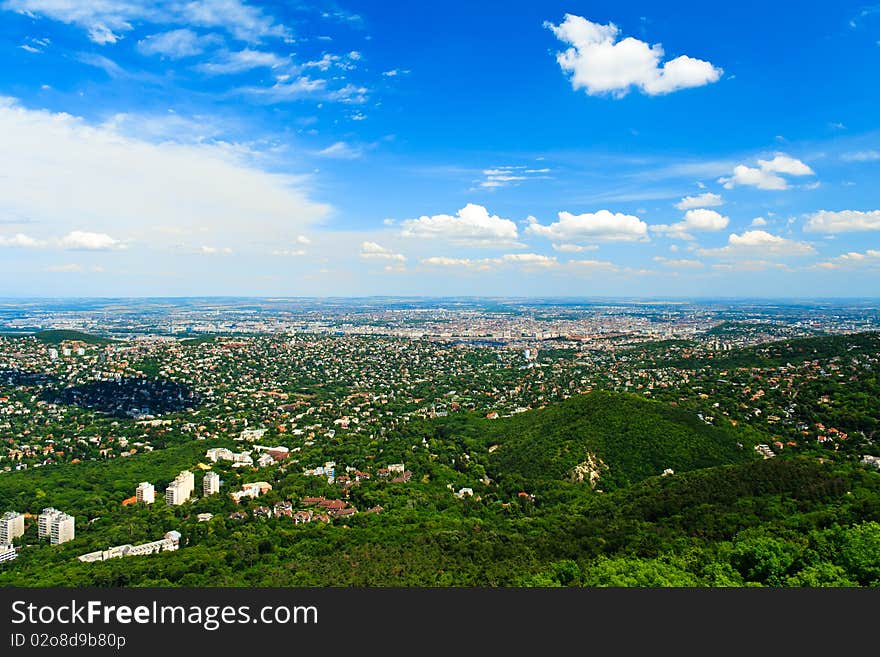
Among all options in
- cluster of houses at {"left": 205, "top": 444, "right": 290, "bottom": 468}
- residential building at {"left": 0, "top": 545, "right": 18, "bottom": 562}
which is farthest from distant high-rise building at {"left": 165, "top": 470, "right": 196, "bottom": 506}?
residential building at {"left": 0, "top": 545, "right": 18, "bottom": 562}

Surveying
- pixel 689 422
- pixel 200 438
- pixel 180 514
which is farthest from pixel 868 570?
pixel 200 438

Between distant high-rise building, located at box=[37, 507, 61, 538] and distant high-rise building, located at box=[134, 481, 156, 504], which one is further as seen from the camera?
distant high-rise building, located at box=[134, 481, 156, 504]

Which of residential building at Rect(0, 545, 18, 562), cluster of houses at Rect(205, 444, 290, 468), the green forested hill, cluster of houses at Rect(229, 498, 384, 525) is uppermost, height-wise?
the green forested hill

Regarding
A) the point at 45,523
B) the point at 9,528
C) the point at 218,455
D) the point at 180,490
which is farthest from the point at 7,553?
the point at 218,455

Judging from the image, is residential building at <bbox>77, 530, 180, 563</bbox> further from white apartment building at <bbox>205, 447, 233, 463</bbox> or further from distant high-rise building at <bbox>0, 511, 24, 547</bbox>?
white apartment building at <bbox>205, 447, 233, 463</bbox>

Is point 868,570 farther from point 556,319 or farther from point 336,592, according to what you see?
point 556,319

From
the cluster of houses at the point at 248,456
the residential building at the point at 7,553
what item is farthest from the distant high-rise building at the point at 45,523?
the cluster of houses at the point at 248,456
